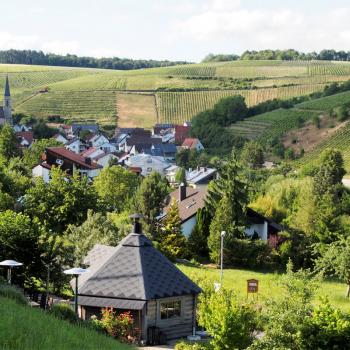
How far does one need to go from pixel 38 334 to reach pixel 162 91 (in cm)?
16291

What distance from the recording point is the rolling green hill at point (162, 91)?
161m

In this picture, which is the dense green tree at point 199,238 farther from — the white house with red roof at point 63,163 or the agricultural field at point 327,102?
the agricultural field at point 327,102

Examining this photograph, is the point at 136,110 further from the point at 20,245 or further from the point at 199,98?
the point at 20,245

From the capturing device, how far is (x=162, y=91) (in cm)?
17588

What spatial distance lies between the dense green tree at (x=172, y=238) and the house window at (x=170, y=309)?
58.7ft

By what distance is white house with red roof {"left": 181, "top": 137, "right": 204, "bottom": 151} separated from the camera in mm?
124044

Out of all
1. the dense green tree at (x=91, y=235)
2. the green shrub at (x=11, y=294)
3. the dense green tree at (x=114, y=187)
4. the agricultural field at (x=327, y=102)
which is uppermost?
the agricultural field at (x=327, y=102)

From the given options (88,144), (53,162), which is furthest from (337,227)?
(88,144)

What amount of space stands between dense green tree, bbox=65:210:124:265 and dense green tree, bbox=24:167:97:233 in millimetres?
2540

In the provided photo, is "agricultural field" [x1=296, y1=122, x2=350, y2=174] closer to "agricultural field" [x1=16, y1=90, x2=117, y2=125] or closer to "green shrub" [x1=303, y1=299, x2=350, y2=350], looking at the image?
"agricultural field" [x1=16, y1=90, x2=117, y2=125]

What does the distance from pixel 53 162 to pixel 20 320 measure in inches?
2683

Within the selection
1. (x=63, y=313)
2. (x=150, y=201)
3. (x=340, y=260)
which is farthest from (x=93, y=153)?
(x=63, y=313)

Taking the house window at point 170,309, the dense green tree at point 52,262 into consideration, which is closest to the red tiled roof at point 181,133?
the dense green tree at point 52,262

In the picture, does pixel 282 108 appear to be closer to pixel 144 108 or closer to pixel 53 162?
pixel 144 108
